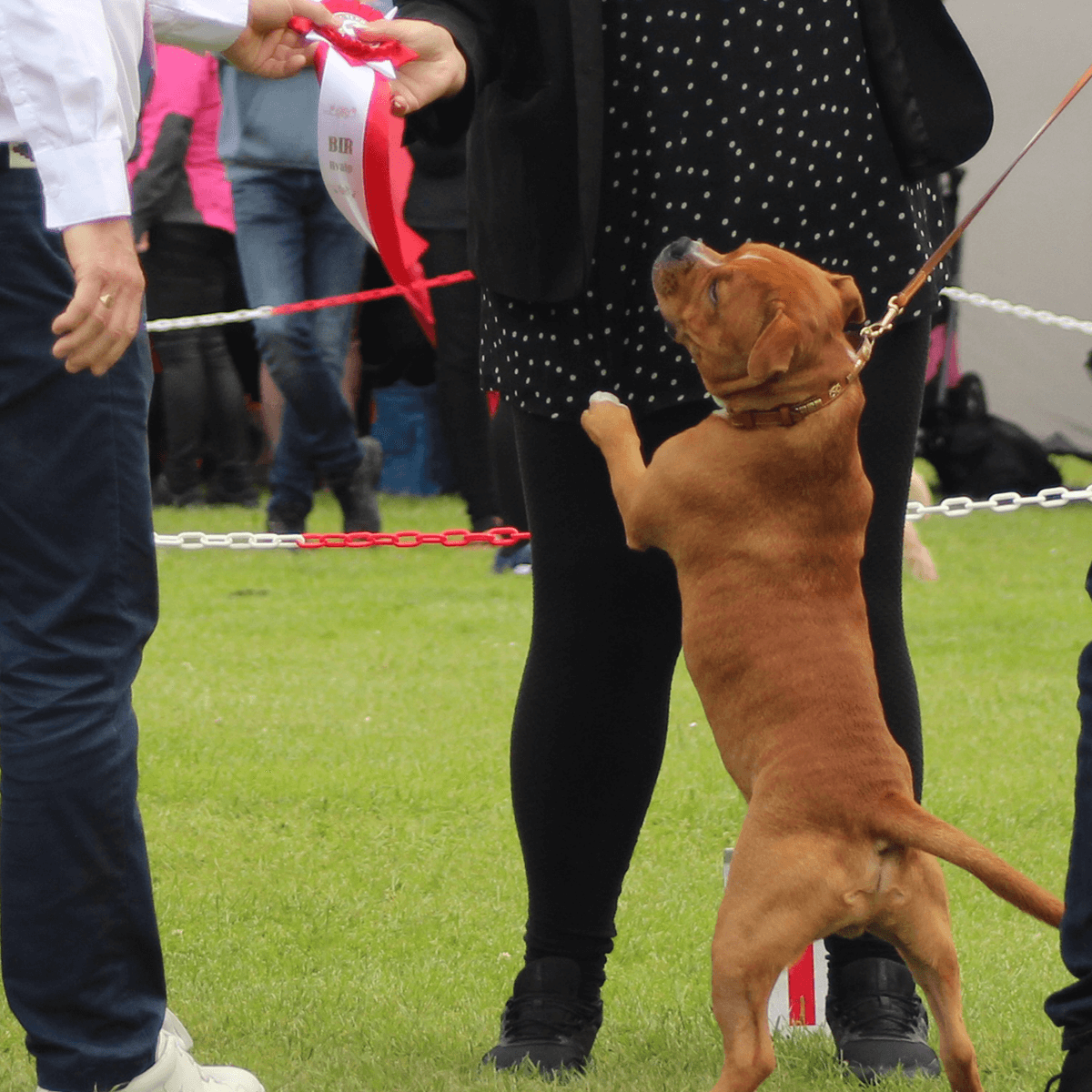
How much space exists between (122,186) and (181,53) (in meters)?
5.59

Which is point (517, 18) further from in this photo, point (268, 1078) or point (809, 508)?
point (268, 1078)

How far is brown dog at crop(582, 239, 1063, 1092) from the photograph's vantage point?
1908 mm

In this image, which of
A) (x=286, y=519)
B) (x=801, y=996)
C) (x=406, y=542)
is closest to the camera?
(x=801, y=996)

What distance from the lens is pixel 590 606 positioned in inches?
88.7

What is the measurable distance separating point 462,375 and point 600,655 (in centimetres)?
428

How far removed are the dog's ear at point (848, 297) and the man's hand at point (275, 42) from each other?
30.9 inches

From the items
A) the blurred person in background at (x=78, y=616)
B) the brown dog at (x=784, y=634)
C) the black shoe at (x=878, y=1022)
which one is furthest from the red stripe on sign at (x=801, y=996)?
the blurred person in background at (x=78, y=616)

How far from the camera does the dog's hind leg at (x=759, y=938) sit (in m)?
1.90

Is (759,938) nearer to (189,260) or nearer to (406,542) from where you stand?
(406,542)

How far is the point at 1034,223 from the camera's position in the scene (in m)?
8.80

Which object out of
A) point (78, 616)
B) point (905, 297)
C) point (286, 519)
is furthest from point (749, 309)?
point (286, 519)

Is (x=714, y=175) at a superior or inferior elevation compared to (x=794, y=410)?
superior

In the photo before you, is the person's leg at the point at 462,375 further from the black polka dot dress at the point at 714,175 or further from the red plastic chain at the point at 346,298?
the black polka dot dress at the point at 714,175

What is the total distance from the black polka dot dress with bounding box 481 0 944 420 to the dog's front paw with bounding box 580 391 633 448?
0.18 ft
